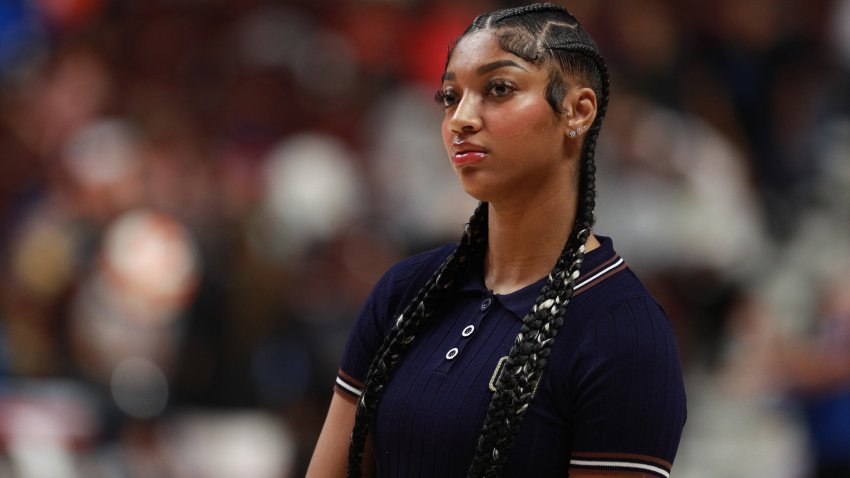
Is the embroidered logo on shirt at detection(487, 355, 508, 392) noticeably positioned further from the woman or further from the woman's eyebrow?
the woman's eyebrow

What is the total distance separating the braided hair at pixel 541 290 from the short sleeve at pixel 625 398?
0.24 feet

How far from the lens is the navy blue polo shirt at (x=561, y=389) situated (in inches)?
72.3

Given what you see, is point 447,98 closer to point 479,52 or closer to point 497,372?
point 479,52

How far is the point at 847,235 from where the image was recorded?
5809 mm

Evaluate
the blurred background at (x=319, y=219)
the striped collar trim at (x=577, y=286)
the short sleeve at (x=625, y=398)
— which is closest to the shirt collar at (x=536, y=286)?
the striped collar trim at (x=577, y=286)

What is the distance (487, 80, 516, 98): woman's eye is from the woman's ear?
0.09 meters

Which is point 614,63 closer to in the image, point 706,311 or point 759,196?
point 759,196

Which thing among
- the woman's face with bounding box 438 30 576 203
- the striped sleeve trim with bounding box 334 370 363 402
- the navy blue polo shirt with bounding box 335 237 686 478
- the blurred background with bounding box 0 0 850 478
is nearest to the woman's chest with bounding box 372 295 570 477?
the navy blue polo shirt with bounding box 335 237 686 478

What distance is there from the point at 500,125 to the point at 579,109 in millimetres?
132

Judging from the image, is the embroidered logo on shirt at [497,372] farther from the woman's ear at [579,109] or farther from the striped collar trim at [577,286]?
the woman's ear at [579,109]

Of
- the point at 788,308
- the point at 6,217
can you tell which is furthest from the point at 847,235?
the point at 6,217

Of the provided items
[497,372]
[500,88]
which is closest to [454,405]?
[497,372]

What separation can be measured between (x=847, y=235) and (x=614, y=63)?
1495 mm

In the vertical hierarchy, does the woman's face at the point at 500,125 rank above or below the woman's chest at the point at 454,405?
above
